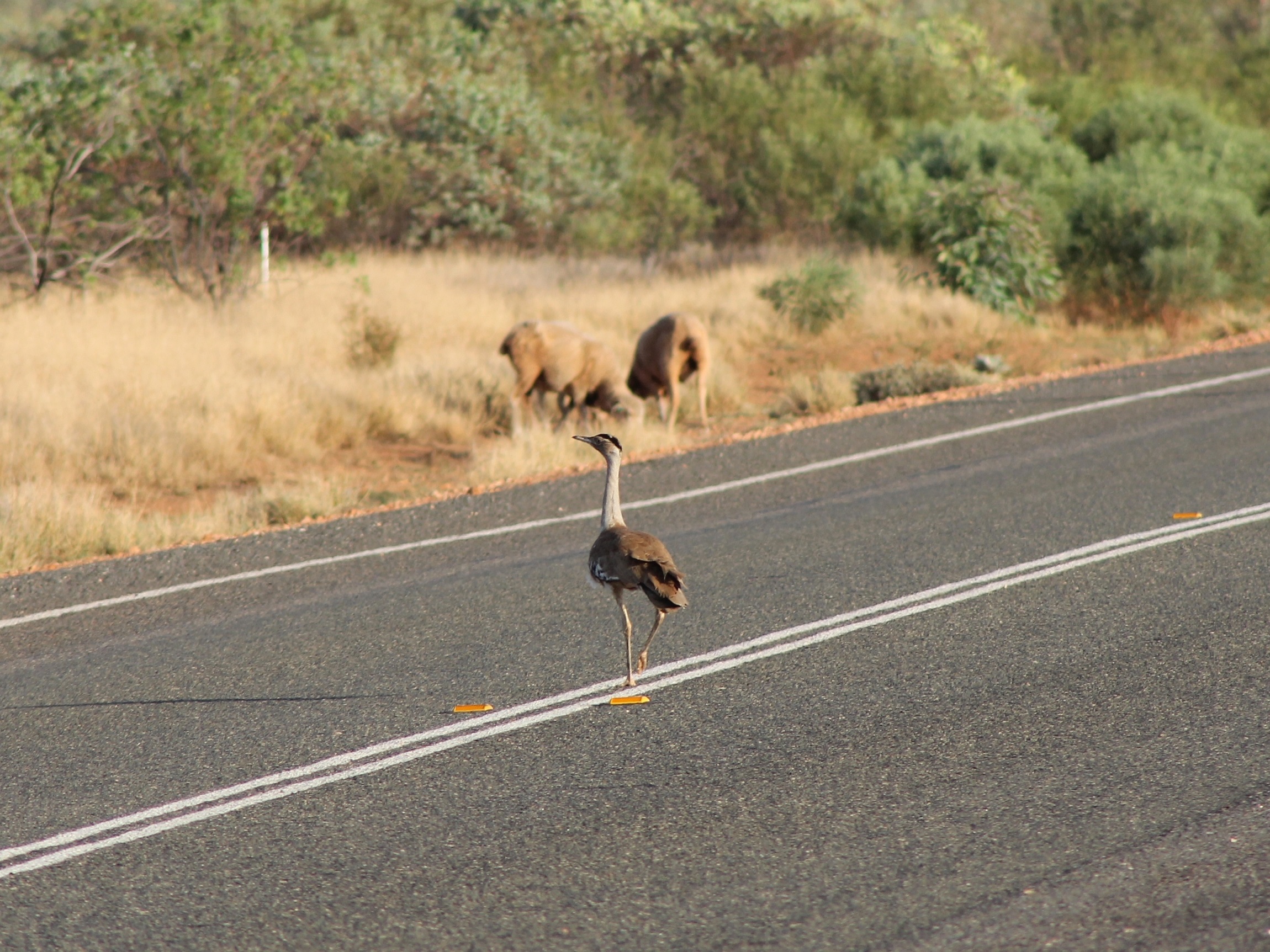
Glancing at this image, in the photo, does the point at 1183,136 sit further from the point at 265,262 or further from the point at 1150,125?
the point at 265,262

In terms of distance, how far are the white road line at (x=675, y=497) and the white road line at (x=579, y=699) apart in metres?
3.46

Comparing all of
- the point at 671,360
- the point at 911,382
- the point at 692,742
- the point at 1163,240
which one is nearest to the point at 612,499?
the point at 692,742

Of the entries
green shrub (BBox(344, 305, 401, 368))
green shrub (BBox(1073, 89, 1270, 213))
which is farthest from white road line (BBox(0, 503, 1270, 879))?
green shrub (BBox(1073, 89, 1270, 213))

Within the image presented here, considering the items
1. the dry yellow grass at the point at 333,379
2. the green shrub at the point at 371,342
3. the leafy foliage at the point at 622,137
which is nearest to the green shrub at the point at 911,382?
the dry yellow grass at the point at 333,379

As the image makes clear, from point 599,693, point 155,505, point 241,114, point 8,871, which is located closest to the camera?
point 8,871

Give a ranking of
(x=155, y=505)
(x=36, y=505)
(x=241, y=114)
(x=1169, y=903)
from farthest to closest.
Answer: (x=241, y=114)
(x=155, y=505)
(x=36, y=505)
(x=1169, y=903)

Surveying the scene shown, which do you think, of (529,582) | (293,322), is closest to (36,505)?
(529,582)

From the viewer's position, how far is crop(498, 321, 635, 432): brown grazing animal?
49.1ft

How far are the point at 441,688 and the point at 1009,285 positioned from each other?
59.2 feet

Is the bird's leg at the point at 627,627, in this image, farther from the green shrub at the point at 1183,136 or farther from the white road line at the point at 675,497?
the green shrub at the point at 1183,136

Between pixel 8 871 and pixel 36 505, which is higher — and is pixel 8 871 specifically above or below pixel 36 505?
above

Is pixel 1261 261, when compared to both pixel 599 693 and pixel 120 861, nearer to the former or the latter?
pixel 599 693

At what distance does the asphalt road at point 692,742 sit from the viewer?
4.15m

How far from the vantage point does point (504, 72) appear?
103 feet
